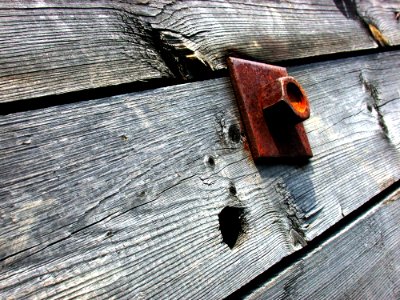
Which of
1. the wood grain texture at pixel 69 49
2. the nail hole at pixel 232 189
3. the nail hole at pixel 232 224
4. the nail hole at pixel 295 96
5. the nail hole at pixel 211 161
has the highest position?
the wood grain texture at pixel 69 49

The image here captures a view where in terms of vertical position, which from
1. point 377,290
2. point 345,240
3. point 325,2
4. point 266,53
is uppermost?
point 325,2

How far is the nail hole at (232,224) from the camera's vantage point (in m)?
0.87

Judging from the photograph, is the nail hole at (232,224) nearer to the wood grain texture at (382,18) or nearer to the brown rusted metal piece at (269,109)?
the brown rusted metal piece at (269,109)

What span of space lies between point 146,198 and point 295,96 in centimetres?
45

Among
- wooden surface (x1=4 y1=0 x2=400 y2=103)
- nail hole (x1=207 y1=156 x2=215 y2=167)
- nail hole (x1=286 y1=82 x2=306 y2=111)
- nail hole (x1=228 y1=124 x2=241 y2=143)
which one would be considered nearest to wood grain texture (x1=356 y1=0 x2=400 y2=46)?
wooden surface (x1=4 y1=0 x2=400 y2=103)

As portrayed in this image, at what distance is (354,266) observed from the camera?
109 centimetres

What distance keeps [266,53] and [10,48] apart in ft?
2.13

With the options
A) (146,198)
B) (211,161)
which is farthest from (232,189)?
(146,198)

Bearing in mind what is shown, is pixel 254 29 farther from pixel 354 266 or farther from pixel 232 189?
pixel 354 266

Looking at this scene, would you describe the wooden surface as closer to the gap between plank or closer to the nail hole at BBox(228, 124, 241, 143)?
the nail hole at BBox(228, 124, 241, 143)

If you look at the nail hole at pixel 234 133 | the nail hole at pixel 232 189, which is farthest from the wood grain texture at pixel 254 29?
the nail hole at pixel 232 189

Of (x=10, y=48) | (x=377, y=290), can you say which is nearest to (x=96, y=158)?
A: (x=10, y=48)

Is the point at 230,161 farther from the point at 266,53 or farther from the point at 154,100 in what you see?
the point at 266,53

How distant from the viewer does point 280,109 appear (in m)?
0.94
